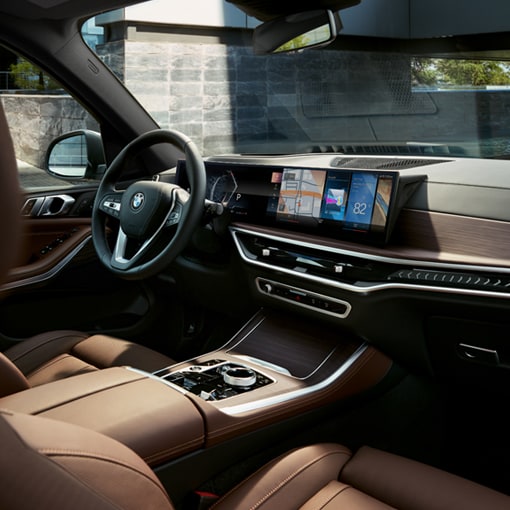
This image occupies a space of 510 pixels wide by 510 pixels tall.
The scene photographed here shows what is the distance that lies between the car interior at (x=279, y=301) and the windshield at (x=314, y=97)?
0.10 ft

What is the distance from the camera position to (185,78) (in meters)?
3.36

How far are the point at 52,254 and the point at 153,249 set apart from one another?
0.93 metres

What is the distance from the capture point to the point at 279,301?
2.30m

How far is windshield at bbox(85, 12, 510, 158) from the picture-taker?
246cm

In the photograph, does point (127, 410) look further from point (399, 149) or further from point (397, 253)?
point (399, 149)

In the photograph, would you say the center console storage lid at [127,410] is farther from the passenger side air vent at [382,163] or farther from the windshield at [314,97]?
the windshield at [314,97]

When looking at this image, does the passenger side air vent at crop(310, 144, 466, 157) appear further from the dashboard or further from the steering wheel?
the steering wheel

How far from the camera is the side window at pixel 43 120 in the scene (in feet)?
8.58

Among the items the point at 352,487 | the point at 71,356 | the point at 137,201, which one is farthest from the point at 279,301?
the point at 352,487

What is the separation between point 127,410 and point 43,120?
5.82 ft

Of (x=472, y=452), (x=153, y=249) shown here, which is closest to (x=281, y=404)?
(x=153, y=249)

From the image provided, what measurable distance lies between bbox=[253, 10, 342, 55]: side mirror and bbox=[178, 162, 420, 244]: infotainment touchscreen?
1.32 feet

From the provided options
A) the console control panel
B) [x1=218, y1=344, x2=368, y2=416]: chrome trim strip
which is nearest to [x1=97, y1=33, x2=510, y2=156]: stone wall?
[x1=218, y1=344, x2=368, y2=416]: chrome trim strip

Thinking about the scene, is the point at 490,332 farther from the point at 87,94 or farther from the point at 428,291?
the point at 87,94
